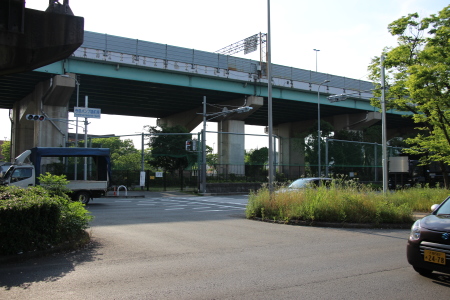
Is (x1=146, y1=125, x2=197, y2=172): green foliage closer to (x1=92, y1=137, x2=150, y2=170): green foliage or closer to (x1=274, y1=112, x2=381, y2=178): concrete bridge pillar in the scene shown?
(x1=92, y1=137, x2=150, y2=170): green foliage

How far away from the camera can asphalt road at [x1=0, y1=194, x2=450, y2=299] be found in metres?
5.58

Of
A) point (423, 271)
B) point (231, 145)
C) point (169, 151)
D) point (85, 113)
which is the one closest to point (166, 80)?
point (169, 151)

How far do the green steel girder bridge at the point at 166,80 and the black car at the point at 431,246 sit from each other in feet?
96.7

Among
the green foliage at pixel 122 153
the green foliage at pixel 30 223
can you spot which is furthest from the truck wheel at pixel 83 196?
the green foliage at pixel 122 153

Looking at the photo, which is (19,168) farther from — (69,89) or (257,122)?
(257,122)

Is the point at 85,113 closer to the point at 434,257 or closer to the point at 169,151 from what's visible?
the point at 169,151

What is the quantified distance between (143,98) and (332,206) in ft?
126

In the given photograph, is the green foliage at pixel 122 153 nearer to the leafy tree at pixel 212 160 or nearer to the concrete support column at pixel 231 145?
the leafy tree at pixel 212 160

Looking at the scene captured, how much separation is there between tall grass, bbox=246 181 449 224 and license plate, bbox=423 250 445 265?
7.13 metres

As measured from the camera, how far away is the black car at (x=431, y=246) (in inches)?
227

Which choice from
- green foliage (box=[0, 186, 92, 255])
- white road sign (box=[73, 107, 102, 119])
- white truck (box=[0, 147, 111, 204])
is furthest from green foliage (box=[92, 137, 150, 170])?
green foliage (box=[0, 186, 92, 255])

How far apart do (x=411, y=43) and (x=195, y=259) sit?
1790 centimetres

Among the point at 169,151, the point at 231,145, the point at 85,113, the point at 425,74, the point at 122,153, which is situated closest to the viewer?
the point at 425,74

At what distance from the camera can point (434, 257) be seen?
19.3 feet
